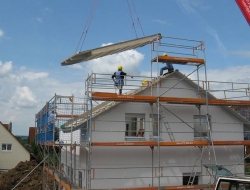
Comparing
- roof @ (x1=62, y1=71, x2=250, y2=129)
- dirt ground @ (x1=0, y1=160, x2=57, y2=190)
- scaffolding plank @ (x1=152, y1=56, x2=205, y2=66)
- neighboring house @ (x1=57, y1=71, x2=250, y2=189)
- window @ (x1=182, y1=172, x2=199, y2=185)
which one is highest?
scaffolding plank @ (x1=152, y1=56, x2=205, y2=66)

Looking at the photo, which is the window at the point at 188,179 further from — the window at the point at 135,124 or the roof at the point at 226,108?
the roof at the point at 226,108

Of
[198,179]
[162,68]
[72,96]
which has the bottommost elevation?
[198,179]

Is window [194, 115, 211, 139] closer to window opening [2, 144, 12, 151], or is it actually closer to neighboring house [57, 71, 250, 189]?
neighboring house [57, 71, 250, 189]

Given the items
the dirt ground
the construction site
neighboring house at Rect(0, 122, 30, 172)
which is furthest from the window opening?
the construction site

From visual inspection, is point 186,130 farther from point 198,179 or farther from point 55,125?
point 55,125

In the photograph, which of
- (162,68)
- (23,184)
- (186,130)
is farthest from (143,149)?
(23,184)

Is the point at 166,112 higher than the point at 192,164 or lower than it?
higher

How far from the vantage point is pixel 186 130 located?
1744cm

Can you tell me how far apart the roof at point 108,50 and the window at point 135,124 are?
2960mm

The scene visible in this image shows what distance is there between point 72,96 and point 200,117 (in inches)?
238

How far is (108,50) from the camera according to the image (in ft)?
51.1

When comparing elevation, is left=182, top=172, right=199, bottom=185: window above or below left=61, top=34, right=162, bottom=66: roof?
below

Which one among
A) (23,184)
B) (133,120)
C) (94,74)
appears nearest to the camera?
(94,74)

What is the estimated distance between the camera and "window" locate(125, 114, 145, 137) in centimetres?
1670
